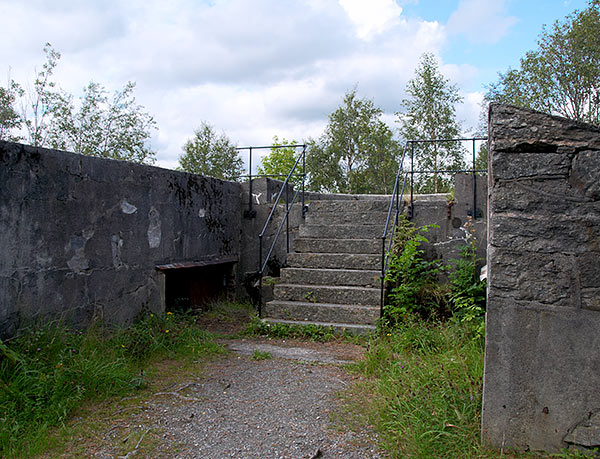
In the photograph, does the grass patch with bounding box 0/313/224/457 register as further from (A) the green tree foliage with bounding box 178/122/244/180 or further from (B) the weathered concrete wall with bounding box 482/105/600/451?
(A) the green tree foliage with bounding box 178/122/244/180

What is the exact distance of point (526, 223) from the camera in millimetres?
2238

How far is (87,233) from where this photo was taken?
417 cm

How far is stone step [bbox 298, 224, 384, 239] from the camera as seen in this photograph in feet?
20.9

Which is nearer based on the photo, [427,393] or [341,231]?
[427,393]

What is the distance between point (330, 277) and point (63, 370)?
3.26m

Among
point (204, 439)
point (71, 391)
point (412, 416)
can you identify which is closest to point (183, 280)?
point (71, 391)

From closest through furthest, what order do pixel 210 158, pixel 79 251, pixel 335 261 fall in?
pixel 79 251 → pixel 335 261 → pixel 210 158

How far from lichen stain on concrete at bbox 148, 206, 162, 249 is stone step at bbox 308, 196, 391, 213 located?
2445 millimetres

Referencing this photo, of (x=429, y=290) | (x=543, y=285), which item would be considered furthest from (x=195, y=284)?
(x=543, y=285)

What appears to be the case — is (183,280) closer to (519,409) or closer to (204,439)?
Answer: (204,439)

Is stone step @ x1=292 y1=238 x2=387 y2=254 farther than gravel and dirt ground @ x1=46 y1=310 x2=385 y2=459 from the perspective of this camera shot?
Yes

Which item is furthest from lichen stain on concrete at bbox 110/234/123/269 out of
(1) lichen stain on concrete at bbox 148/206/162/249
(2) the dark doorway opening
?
(2) the dark doorway opening

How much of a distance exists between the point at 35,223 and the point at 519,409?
3505 mm

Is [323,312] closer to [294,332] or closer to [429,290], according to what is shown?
[294,332]
